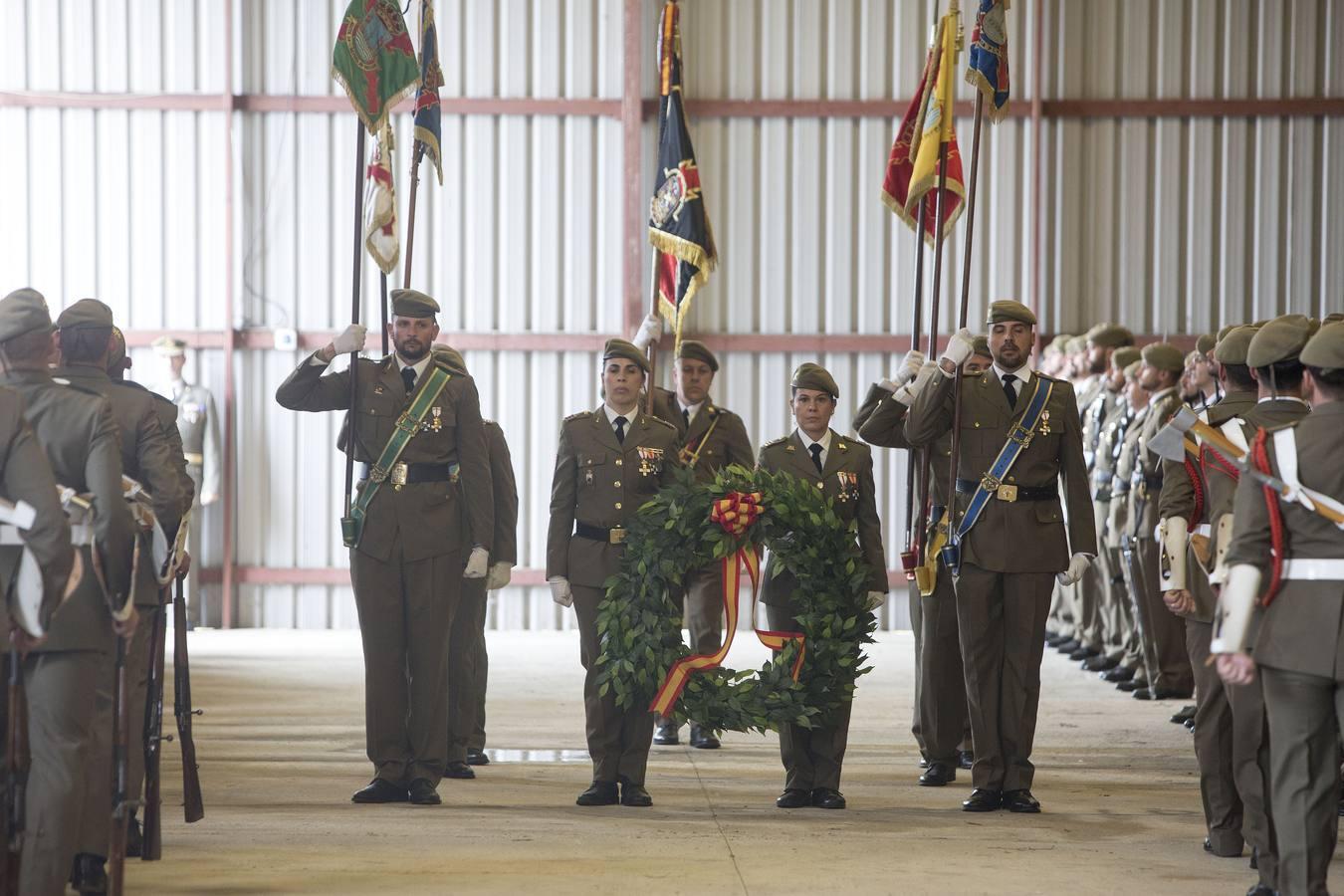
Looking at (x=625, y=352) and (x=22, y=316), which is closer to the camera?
(x=22, y=316)

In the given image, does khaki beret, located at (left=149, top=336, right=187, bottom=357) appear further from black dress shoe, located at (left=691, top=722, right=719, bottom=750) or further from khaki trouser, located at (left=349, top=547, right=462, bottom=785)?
khaki trouser, located at (left=349, top=547, right=462, bottom=785)

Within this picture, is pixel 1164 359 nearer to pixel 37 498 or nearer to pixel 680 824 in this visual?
pixel 680 824

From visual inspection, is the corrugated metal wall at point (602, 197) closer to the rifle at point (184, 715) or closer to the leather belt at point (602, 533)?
the leather belt at point (602, 533)

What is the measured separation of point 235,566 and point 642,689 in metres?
7.17

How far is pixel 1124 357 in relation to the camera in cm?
980

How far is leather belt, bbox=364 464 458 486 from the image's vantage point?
5.88 metres

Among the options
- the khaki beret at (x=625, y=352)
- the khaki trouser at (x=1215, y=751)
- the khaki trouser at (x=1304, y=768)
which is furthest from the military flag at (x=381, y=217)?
the khaki trouser at (x=1304, y=768)

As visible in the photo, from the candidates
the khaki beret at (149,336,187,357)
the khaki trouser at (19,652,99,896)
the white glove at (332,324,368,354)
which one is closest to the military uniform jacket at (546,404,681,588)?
the white glove at (332,324,368,354)

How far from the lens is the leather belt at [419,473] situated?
5875mm

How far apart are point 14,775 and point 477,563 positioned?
222 cm

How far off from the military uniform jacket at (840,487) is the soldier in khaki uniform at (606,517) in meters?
0.47

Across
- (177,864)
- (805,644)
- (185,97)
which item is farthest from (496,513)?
(185,97)

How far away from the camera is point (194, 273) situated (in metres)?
12.3

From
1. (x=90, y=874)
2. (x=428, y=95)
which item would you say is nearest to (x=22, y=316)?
(x=90, y=874)
